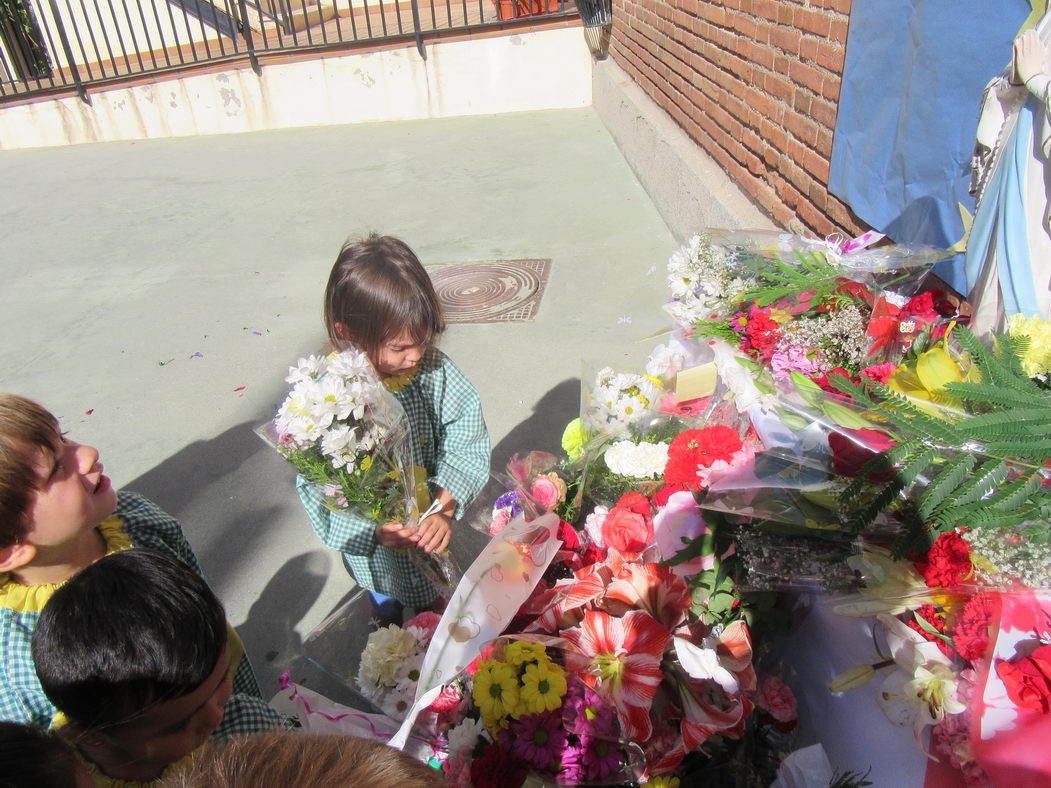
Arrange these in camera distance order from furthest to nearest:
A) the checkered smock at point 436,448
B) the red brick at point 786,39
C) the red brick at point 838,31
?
the red brick at point 786,39 → the red brick at point 838,31 → the checkered smock at point 436,448

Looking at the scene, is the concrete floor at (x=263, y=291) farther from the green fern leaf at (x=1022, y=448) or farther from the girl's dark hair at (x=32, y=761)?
the girl's dark hair at (x=32, y=761)

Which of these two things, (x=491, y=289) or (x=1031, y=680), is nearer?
(x=1031, y=680)

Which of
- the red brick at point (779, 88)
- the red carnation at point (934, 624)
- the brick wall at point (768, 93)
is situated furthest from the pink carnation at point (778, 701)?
the red brick at point (779, 88)

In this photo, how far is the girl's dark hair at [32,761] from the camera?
766 mm

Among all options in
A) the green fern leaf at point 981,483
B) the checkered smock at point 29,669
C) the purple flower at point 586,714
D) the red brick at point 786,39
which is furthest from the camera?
the red brick at point 786,39

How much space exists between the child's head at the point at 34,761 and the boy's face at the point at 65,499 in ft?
2.16

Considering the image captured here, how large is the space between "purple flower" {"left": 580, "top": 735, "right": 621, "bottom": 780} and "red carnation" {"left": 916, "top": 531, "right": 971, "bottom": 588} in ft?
1.99

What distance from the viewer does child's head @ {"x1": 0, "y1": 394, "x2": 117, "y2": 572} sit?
1.33 m

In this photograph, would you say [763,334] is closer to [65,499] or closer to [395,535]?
[395,535]

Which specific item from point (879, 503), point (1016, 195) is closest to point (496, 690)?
point (879, 503)

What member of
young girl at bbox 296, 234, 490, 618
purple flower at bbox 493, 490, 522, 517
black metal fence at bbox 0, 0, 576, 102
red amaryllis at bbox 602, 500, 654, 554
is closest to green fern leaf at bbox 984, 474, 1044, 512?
red amaryllis at bbox 602, 500, 654, 554

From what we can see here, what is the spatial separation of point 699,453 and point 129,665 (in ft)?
3.60

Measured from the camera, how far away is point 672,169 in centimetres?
543

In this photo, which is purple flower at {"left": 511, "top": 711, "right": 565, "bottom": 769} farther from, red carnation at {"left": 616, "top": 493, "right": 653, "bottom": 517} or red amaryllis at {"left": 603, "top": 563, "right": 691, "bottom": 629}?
red carnation at {"left": 616, "top": 493, "right": 653, "bottom": 517}
